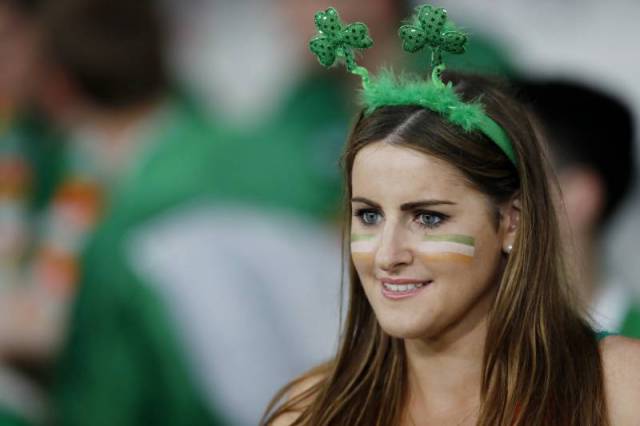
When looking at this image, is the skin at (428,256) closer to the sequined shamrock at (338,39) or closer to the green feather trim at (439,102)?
the green feather trim at (439,102)

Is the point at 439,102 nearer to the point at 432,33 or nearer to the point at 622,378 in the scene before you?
the point at 432,33

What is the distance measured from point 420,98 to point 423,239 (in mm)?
273

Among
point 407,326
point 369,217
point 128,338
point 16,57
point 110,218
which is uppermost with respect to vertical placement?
point 16,57

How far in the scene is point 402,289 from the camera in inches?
100

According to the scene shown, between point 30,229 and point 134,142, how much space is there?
57cm

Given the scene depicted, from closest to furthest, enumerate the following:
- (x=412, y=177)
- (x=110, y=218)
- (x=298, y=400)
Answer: (x=412, y=177) < (x=298, y=400) < (x=110, y=218)

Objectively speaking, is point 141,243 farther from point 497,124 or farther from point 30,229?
point 497,124

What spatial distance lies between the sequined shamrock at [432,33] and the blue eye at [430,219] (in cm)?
29

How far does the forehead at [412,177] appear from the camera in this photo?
99.0 inches

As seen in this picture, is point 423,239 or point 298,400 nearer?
point 423,239

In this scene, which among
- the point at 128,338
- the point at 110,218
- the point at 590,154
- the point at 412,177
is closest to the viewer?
the point at 412,177

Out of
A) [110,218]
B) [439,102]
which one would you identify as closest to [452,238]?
[439,102]

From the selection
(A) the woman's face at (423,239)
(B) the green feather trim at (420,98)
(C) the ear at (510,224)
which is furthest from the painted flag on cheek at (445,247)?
(B) the green feather trim at (420,98)

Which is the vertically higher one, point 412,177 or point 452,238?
point 412,177
